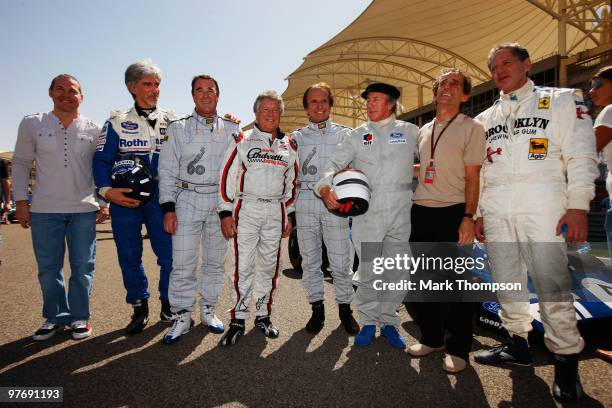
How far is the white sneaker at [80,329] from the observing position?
333cm

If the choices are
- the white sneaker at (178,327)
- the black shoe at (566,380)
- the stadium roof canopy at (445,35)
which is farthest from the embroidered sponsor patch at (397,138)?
the stadium roof canopy at (445,35)

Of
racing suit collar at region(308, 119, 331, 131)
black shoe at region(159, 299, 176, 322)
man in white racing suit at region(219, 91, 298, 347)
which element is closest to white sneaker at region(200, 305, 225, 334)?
man in white racing suit at region(219, 91, 298, 347)

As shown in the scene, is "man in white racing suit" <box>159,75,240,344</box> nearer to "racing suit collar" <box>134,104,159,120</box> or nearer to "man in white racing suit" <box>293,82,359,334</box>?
"racing suit collar" <box>134,104,159,120</box>

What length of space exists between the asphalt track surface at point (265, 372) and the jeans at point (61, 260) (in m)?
0.26

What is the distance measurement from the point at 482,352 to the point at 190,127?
11.0 ft

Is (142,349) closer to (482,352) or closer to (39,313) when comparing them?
(39,313)

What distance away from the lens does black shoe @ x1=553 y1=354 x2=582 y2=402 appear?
229cm

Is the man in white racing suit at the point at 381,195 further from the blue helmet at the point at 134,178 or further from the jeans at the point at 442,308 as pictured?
the blue helmet at the point at 134,178

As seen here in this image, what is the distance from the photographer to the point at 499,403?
2291 millimetres

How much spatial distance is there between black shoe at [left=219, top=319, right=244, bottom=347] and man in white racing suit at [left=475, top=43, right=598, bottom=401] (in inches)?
81.3

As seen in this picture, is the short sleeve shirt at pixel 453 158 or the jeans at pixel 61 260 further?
the jeans at pixel 61 260

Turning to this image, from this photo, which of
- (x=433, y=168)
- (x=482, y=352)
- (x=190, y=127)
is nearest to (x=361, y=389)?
(x=482, y=352)

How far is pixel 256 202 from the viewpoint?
339 centimetres

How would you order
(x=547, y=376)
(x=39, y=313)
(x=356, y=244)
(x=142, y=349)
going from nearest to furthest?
(x=547, y=376) → (x=142, y=349) → (x=356, y=244) → (x=39, y=313)
